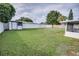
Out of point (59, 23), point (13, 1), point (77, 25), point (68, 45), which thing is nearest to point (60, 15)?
point (59, 23)

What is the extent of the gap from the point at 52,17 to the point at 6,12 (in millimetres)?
492

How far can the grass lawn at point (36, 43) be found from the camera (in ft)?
6.38

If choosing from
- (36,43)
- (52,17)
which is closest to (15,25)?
(36,43)

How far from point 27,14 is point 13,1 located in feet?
0.66

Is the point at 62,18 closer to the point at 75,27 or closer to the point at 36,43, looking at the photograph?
the point at 75,27

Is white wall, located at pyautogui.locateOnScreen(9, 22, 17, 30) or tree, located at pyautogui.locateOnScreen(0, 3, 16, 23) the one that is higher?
tree, located at pyautogui.locateOnScreen(0, 3, 16, 23)

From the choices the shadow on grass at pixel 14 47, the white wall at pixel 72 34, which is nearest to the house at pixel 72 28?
the white wall at pixel 72 34

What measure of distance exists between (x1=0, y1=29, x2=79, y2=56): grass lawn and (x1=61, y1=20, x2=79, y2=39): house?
43 mm

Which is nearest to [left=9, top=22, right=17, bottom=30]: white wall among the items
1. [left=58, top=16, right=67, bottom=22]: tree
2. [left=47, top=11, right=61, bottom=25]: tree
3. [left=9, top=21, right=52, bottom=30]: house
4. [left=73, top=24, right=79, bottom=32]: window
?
[left=9, top=21, right=52, bottom=30]: house

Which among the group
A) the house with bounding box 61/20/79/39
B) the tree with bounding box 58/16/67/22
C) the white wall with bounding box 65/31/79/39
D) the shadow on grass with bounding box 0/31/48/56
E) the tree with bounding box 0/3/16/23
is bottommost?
the shadow on grass with bounding box 0/31/48/56

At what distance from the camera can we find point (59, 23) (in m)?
1.96

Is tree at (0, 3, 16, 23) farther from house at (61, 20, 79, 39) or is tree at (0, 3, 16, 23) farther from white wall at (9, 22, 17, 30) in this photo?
house at (61, 20, 79, 39)

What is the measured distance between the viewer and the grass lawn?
6.38 ft

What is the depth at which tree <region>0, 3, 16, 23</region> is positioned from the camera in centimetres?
196
